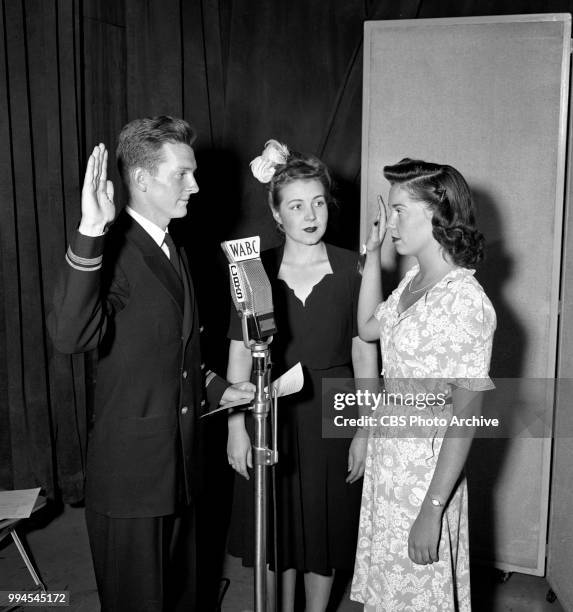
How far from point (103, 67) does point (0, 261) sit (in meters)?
1.04

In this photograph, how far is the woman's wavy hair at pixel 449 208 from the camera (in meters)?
1.83

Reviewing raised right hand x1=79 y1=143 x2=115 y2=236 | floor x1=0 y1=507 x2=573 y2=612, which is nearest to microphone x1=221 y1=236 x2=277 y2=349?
raised right hand x1=79 y1=143 x2=115 y2=236

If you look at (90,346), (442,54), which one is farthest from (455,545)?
(442,54)

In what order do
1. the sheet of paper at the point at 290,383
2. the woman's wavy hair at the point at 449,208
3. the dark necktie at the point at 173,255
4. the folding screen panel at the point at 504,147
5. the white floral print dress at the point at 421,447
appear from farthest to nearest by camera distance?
the folding screen panel at the point at 504,147
the dark necktie at the point at 173,255
the woman's wavy hair at the point at 449,208
the white floral print dress at the point at 421,447
the sheet of paper at the point at 290,383

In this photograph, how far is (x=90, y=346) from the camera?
1.67 m

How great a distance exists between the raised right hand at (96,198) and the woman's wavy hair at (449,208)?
82cm

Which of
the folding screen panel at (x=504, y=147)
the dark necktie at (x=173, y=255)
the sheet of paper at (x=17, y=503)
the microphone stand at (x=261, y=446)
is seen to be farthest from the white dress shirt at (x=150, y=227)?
the sheet of paper at (x=17, y=503)

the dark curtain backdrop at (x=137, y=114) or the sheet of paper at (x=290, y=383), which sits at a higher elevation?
the dark curtain backdrop at (x=137, y=114)

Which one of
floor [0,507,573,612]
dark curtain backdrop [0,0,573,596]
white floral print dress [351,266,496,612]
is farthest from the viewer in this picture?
dark curtain backdrop [0,0,573,596]

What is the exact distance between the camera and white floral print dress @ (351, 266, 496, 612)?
1.72m

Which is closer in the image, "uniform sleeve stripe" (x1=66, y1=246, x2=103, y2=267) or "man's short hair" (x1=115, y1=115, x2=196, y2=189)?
"uniform sleeve stripe" (x1=66, y1=246, x2=103, y2=267)

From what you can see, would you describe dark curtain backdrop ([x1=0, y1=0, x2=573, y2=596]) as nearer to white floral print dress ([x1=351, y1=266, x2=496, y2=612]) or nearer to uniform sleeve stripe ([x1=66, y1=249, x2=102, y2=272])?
white floral print dress ([x1=351, y1=266, x2=496, y2=612])

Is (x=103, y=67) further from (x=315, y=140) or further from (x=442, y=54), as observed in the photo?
(x=442, y=54)

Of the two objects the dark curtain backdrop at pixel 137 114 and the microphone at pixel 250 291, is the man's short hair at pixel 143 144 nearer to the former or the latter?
the microphone at pixel 250 291
